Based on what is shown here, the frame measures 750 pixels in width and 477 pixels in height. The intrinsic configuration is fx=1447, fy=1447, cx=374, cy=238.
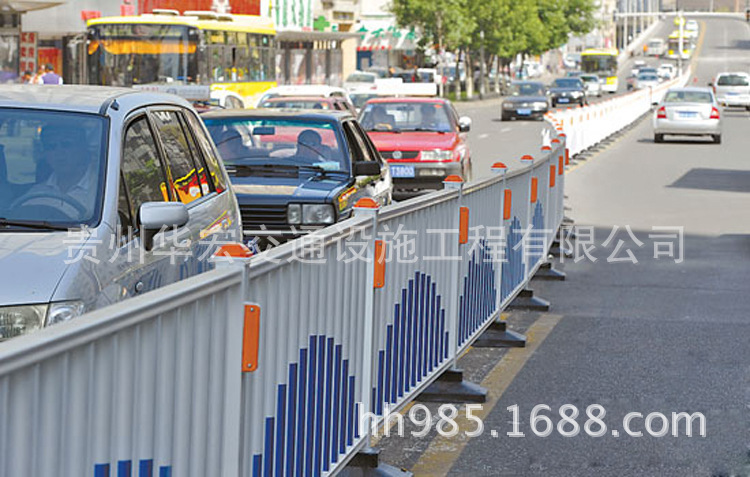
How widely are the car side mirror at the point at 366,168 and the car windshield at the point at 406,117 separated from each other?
9.14 metres

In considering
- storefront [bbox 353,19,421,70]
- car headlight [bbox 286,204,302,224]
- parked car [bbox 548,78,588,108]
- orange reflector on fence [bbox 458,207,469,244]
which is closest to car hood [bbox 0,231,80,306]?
orange reflector on fence [bbox 458,207,469,244]

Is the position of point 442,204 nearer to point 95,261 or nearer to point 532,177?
point 95,261

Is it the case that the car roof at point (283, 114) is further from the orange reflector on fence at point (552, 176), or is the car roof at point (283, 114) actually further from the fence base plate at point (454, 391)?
the fence base plate at point (454, 391)

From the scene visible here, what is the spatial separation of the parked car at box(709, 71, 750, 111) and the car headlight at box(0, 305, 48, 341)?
6164 centimetres

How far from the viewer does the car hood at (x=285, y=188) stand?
11.9m

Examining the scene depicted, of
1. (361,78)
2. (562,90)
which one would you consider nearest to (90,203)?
(562,90)

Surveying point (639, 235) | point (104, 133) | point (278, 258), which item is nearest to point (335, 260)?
point (278, 258)

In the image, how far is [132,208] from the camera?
6.64 meters

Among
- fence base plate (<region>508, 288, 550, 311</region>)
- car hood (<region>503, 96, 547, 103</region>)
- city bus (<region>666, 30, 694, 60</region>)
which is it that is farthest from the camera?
city bus (<region>666, 30, 694, 60</region>)

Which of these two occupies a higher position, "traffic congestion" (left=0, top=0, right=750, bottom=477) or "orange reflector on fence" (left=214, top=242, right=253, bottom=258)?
"orange reflector on fence" (left=214, top=242, right=253, bottom=258)

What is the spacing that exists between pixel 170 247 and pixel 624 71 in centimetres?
14576

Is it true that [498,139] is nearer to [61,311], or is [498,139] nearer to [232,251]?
[61,311]

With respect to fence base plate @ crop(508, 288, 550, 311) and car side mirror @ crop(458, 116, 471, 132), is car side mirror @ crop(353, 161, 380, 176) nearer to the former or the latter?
fence base plate @ crop(508, 288, 550, 311)

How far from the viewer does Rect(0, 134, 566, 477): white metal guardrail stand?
3.38 metres
